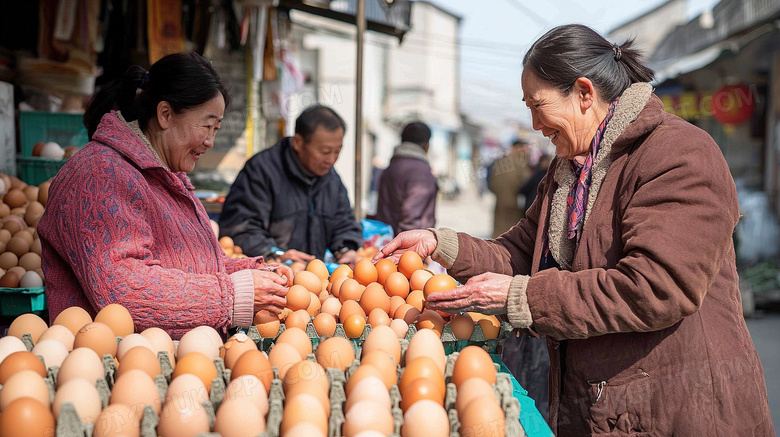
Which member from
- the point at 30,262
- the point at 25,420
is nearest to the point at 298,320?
the point at 25,420

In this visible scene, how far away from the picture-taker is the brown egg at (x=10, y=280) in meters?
2.72

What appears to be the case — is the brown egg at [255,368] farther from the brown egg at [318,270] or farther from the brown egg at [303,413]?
the brown egg at [318,270]

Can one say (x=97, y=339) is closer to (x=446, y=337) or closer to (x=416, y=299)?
(x=446, y=337)

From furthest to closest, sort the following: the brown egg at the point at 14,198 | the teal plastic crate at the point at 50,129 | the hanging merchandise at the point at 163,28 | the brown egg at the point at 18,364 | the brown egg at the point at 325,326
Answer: the hanging merchandise at the point at 163,28
the teal plastic crate at the point at 50,129
the brown egg at the point at 14,198
the brown egg at the point at 325,326
the brown egg at the point at 18,364

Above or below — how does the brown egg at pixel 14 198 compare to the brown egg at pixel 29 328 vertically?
above

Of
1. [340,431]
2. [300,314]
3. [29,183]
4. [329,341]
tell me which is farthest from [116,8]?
[340,431]

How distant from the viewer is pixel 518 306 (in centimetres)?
178

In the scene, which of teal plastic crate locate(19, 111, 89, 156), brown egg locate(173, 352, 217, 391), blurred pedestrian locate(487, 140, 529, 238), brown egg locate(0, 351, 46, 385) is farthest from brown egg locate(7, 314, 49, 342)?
blurred pedestrian locate(487, 140, 529, 238)

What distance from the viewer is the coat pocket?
1737 mm

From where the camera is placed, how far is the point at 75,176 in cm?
191

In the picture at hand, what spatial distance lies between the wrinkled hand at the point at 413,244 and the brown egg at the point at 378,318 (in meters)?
0.35

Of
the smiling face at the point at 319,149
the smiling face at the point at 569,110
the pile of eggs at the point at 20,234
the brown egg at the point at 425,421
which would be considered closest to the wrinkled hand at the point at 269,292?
the brown egg at the point at 425,421

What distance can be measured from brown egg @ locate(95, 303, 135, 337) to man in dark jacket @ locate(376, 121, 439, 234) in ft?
12.5

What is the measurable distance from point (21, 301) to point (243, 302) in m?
1.29
